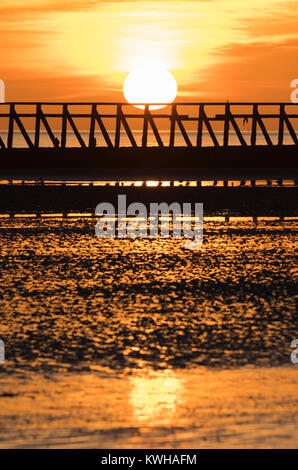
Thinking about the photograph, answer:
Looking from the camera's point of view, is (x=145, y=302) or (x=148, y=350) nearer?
(x=148, y=350)

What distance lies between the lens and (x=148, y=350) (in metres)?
10.4

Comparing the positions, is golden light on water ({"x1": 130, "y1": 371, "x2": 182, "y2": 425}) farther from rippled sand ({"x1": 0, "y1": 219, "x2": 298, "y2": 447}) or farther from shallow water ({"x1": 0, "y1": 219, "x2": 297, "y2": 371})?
shallow water ({"x1": 0, "y1": 219, "x2": 297, "y2": 371})

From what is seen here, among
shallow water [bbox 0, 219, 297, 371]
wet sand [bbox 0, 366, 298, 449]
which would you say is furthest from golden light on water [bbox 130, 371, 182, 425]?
shallow water [bbox 0, 219, 297, 371]

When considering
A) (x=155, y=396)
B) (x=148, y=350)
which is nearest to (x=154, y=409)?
(x=155, y=396)

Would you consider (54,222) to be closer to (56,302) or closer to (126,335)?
(56,302)

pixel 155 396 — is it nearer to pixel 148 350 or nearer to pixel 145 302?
pixel 148 350

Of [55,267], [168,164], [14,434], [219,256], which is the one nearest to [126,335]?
[14,434]

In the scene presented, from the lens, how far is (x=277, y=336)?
436 inches

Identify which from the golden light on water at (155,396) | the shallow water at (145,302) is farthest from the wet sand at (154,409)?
the shallow water at (145,302)

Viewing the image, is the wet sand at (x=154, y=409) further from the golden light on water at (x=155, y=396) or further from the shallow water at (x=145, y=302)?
the shallow water at (x=145, y=302)

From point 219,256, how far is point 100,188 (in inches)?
633

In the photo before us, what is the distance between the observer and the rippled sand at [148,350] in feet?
24.6

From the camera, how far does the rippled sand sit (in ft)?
24.6
